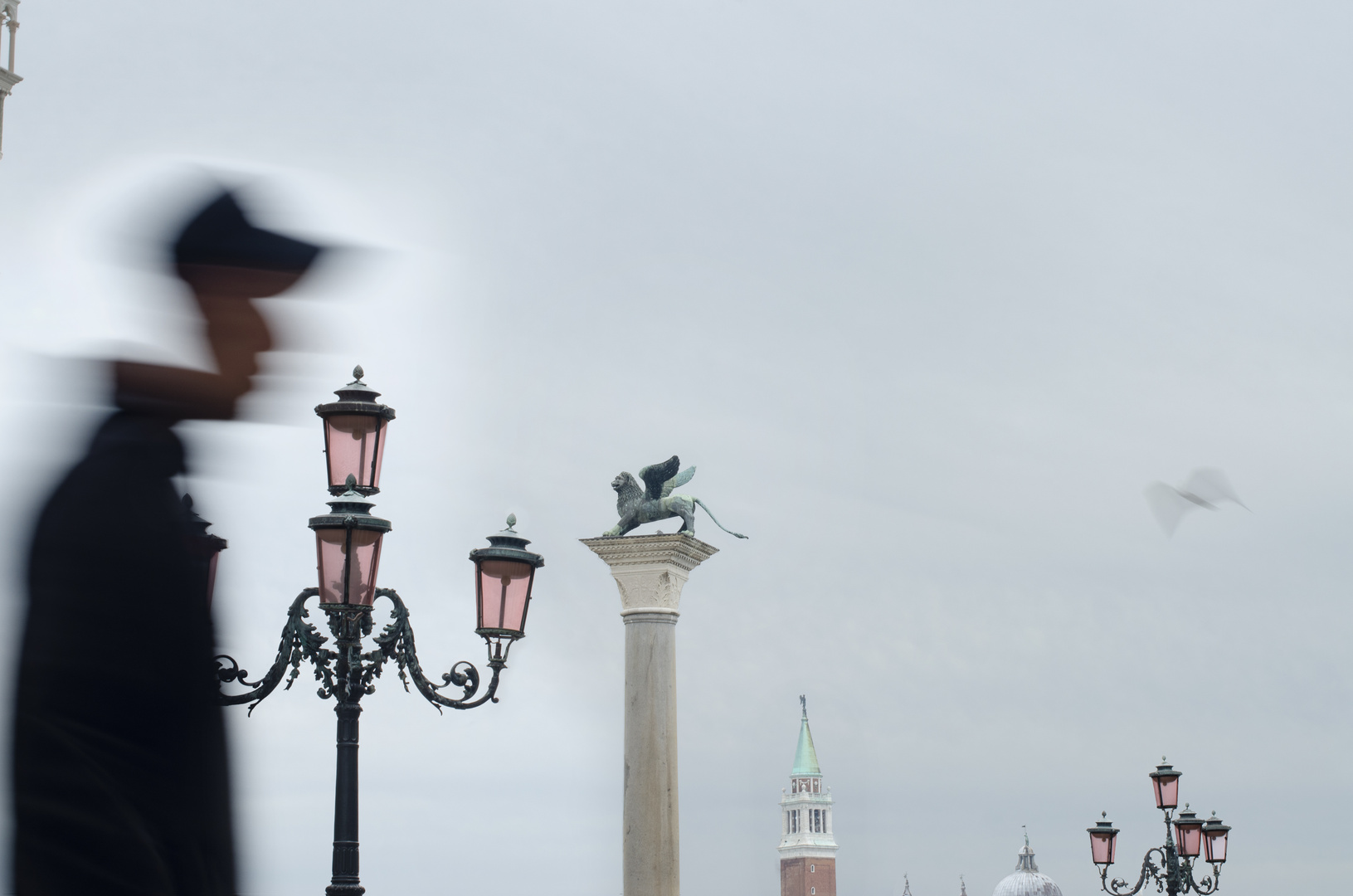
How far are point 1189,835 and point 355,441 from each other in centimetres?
1595

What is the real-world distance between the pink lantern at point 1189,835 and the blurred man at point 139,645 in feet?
61.7

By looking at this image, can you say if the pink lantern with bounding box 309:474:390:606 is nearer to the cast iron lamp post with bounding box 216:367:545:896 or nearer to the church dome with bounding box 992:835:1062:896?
the cast iron lamp post with bounding box 216:367:545:896

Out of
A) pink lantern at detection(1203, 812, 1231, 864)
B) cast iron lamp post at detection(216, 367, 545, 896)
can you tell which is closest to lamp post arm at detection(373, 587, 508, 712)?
cast iron lamp post at detection(216, 367, 545, 896)

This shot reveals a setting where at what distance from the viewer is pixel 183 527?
1.87 metres

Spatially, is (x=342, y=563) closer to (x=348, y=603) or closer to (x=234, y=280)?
(x=348, y=603)

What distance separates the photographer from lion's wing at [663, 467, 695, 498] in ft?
47.3

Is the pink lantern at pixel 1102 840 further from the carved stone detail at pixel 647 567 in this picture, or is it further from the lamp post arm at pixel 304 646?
the lamp post arm at pixel 304 646

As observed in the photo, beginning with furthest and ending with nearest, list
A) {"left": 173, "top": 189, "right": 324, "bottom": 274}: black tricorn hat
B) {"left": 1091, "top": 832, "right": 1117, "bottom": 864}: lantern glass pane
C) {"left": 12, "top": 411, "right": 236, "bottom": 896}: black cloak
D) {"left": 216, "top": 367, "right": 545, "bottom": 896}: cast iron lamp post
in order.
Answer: {"left": 1091, "top": 832, "right": 1117, "bottom": 864}: lantern glass pane
{"left": 216, "top": 367, "right": 545, "bottom": 896}: cast iron lamp post
{"left": 173, "top": 189, "right": 324, "bottom": 274}: black tricorn hat
{"left": 12, "top": 411, "right": 236, "bottom": 896}: black cloak

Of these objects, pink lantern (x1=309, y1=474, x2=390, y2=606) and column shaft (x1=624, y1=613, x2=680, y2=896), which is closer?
pink lantern (x1=309, y1=474, x2=390, y2=606)

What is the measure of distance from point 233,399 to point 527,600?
4.88m

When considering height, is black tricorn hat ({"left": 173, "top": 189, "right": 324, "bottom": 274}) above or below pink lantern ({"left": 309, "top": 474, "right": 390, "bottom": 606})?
below

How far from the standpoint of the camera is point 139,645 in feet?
Result: 5.79

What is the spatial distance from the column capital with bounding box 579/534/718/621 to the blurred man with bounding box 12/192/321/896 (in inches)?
474

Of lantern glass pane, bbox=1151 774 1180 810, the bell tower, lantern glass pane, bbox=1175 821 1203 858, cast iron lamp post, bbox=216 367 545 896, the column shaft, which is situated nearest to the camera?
cast iron lamp post, bbox=216 367 545 896
